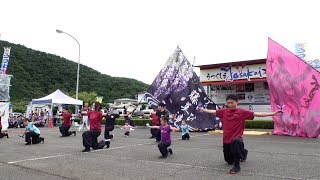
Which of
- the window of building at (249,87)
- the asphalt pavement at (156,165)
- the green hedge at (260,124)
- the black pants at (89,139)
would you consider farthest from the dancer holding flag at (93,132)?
the window of building at (249,87)

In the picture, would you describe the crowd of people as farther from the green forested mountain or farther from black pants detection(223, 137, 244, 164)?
the green forested mountain

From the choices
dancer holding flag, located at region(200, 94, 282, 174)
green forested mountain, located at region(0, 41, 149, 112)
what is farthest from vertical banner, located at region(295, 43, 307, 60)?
green forested mountain, located at region(0, 41, 149, 112)

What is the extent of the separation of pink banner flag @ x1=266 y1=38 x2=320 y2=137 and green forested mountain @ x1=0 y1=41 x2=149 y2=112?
57147mm

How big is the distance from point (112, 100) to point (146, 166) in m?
82.7

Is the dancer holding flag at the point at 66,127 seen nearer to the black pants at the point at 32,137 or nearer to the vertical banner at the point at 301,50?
Result: the black pants at the point at 32,137

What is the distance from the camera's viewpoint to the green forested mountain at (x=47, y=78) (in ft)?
231

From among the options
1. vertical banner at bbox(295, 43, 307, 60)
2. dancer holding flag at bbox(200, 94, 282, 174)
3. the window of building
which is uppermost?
vertical banner at bbox(295, 43, 307, 60)

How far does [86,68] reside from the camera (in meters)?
95.3

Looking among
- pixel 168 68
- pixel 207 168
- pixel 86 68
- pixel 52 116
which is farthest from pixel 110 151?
pixel 86 68

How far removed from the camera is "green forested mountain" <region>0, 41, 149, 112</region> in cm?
7031

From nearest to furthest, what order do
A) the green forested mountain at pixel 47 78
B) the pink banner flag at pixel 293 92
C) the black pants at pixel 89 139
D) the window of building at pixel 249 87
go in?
the black pants at pixel 89 139, the pink banner flag at pixel 293 92, the window of building at pixel 249 87, the green forested mountain at pixel 47 78

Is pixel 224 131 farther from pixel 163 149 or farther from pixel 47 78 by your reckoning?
pixel 47 78

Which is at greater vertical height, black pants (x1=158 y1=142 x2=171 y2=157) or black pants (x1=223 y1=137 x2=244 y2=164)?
black pants (x1=223 y1=137 x2=244 y2=164)

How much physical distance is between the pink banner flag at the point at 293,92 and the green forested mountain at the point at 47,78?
5715cm
